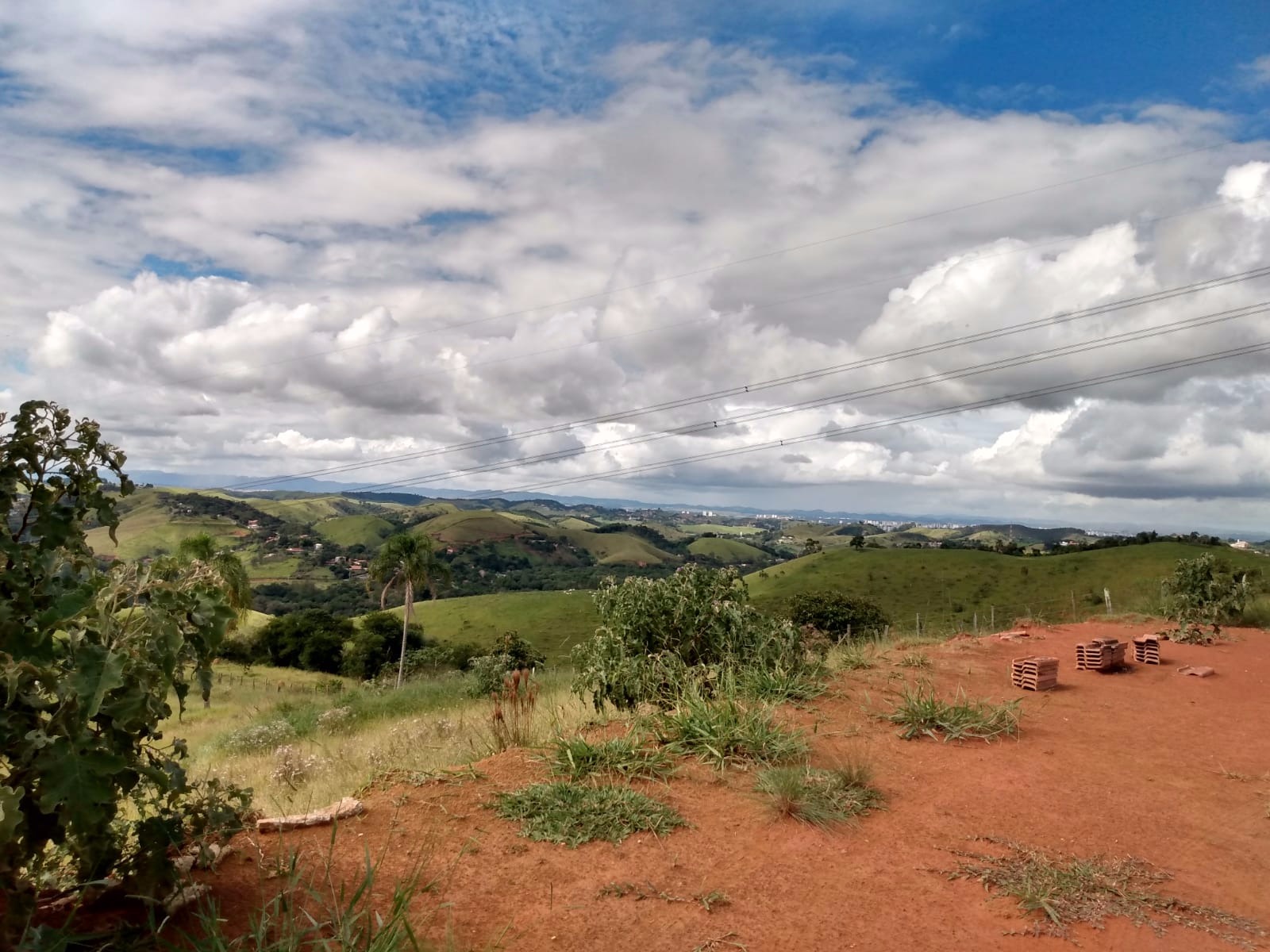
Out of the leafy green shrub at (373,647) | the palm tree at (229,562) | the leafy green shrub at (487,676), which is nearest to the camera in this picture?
the leafy green shrub at (487,676)

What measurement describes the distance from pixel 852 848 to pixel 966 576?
73.6m

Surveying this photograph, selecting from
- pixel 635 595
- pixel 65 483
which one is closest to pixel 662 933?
pixel 65 483

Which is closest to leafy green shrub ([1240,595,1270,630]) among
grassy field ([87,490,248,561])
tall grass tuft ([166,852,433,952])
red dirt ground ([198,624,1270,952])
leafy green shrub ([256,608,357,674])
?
red dirt ground ([198,624,1270,952])

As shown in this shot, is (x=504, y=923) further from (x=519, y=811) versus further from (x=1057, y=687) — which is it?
(x=1057, y=687)

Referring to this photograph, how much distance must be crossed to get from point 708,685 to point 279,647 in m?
61.1

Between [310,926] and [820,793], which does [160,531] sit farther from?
[310,926]

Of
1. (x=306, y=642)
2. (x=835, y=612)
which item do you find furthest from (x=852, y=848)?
(x=306, y=642)

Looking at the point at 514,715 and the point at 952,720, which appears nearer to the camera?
the point at 514,715

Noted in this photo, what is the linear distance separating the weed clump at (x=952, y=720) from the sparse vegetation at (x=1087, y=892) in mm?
3291

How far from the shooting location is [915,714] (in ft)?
33.2

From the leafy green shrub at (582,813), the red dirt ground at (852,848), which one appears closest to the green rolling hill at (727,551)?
the red dirt ground at (852,848)

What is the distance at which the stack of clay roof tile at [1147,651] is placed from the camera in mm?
15688

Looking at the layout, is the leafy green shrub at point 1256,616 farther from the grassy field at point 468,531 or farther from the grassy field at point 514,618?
the grassy field at point 468,531

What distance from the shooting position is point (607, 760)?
8.13 metres
